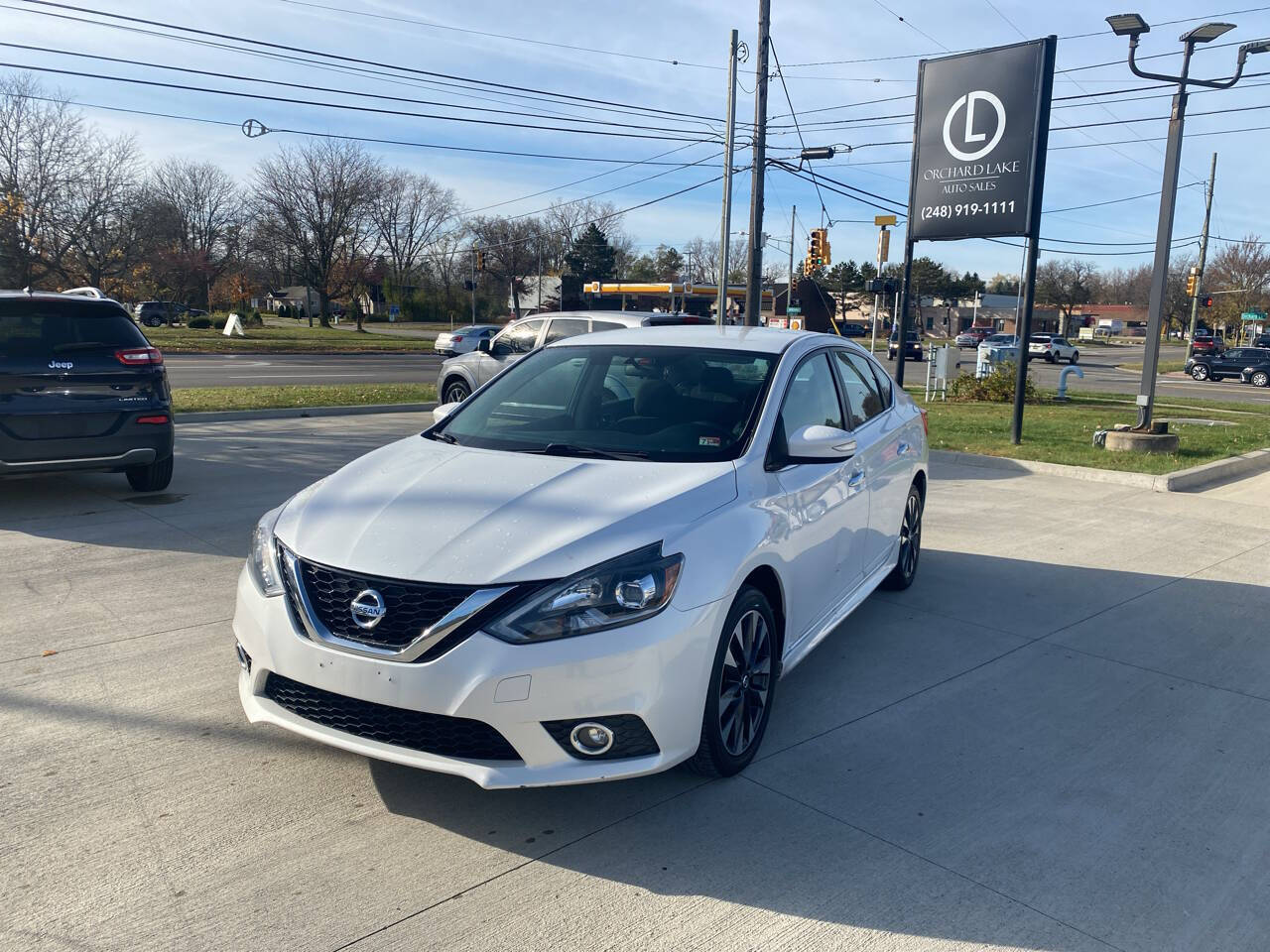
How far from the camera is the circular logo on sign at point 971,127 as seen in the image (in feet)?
45.1

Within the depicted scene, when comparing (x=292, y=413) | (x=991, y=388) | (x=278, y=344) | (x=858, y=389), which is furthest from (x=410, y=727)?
(x=278, y=344)

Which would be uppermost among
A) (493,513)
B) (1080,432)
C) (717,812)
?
(493,513)

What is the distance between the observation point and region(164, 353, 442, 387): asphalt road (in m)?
22.8

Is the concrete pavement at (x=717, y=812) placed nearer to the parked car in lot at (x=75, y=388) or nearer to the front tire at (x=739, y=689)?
the front tire at (x=739, y=689)

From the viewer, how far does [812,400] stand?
475 centimetres

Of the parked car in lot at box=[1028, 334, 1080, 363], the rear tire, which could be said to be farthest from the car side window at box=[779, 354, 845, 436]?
the parked car in lot at box=[1028, 334, 1080, 363]

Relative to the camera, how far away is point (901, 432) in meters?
5.95

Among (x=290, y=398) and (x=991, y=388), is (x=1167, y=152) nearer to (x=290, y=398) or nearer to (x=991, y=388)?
(x=991, y=388)

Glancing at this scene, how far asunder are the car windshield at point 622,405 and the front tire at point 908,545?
78.7 inches

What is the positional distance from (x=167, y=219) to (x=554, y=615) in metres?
53.3

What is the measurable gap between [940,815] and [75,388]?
7031mm

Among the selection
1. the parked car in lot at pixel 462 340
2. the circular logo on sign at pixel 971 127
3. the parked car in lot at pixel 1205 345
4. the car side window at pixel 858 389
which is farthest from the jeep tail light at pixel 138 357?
the parked car in lot at pixel 1205 345

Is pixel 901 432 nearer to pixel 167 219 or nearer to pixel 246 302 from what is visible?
pixel 167 219

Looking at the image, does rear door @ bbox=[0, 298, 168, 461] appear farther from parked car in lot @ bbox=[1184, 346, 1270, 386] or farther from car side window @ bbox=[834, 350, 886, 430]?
parked car in lot @ bbox=[1184, 346, 1270, 386]
